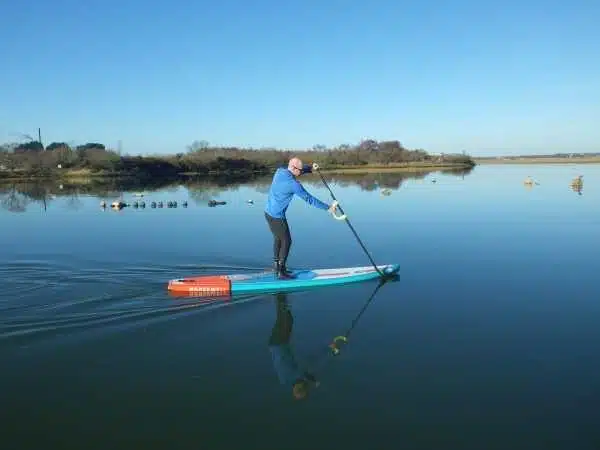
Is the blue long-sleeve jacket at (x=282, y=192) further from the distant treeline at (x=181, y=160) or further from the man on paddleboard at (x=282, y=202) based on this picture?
the distant treeline at (x=181, y=160)

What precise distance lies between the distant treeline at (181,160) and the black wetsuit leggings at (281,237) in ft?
199

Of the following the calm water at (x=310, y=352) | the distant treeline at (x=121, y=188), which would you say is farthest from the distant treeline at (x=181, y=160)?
the calm water at (x=310, y=352)

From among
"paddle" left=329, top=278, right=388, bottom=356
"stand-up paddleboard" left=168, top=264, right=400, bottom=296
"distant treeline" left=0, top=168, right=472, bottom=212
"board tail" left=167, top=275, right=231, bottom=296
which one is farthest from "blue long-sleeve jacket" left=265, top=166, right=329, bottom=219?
"distant treeline" left=0, top=168, right=472, bottom=212

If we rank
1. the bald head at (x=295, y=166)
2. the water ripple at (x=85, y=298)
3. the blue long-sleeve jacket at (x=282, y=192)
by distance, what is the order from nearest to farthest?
the water ripple at (x=85, y=298) < the blue long-sleeve jacket at (x=282, y=192) < the bald head at (x=295, y=166)

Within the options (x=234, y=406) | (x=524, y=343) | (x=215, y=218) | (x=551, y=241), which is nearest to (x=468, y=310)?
(x=524, y=343)

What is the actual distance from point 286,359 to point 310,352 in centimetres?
39

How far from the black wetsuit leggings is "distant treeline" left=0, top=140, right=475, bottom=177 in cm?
6060

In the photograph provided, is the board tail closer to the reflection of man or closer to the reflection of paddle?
the reflection of man

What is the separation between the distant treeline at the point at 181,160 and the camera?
6719cm

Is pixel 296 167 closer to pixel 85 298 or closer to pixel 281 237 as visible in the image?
pixel 281 237

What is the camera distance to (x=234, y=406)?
213 inches

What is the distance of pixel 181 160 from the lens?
77750mm

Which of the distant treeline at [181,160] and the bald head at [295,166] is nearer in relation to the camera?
the bald head at [295,166]

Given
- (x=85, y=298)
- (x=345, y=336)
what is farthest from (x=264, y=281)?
(x=85, y=298)
